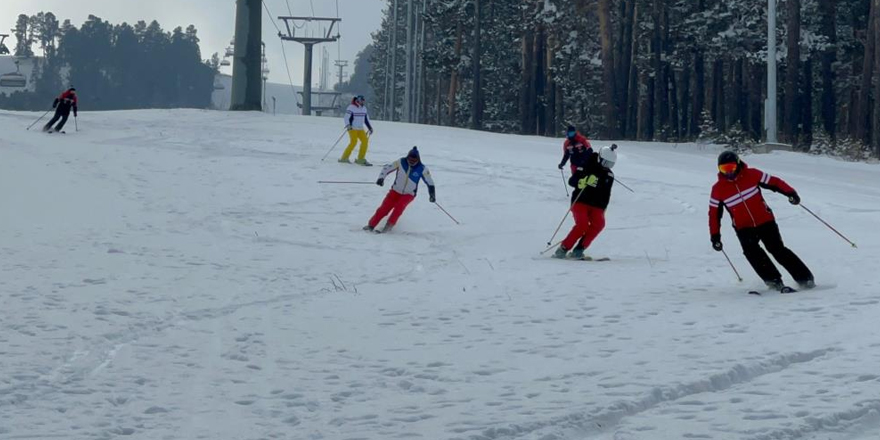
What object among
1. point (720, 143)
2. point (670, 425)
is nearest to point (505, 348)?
point (670, 425)

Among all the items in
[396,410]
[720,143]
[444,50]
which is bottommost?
[396,410]

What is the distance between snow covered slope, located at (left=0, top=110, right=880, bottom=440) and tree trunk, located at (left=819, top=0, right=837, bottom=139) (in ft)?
90.9

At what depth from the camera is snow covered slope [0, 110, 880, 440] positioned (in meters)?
6.47

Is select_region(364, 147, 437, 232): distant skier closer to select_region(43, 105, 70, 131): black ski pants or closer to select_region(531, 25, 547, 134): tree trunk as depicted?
select_region(43, 105, 70, 131): black ski pants

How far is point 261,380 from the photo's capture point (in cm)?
743

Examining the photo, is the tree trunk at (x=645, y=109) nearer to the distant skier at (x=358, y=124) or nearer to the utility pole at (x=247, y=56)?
the utility pole at (x=247, y=56)

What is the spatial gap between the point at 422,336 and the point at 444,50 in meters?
55.3

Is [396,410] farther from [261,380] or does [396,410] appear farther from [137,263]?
[137,263]

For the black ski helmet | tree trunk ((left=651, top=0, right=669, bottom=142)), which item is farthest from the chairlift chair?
the black ski helmet

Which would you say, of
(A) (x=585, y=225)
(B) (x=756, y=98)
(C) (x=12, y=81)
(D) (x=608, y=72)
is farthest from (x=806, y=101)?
(C) (x=12, y=81)

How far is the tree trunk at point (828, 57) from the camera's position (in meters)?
46.8

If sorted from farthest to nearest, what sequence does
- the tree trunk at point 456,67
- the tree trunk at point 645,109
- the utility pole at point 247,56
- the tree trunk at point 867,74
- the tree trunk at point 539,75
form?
the tree trunk at point 456,67 < the tree trunk at point 539,75 < the tree trunk at point 645,109 < the utility pole at point 247,56 < the tree trunk at point 867,74

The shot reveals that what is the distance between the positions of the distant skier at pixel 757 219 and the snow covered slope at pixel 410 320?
405 millimetres

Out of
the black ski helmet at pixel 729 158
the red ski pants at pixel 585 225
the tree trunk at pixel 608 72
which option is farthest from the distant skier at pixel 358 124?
the tree trunk at pixel 608 72
